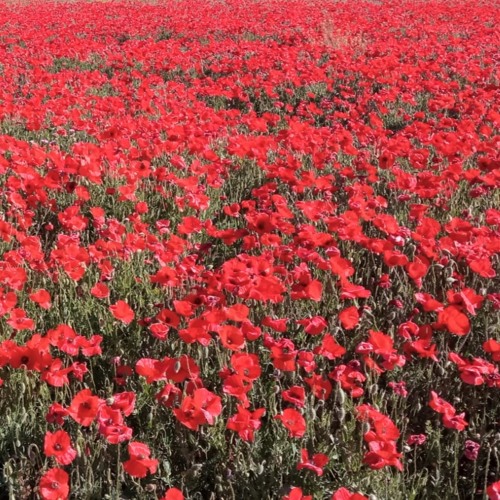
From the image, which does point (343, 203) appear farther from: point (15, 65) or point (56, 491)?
point (15, 65)

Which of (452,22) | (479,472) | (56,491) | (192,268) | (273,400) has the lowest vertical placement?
(479,472)

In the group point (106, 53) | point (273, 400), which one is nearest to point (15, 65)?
point (106, 53)

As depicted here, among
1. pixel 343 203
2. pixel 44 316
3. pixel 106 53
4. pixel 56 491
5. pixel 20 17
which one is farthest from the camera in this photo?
pixel 20 17

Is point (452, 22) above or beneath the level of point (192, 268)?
above

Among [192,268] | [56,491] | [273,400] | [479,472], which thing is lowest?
[479,472]

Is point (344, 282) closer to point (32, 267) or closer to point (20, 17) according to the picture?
point (32, 267)

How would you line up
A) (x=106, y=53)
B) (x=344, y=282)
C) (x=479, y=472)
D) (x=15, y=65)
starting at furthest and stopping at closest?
(x=106, y=53) → (x=15, y=65) → (x=344, y=282) → (x=479, y=472)

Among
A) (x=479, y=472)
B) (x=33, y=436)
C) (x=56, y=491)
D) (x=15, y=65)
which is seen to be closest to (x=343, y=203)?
(x=479, y=472)

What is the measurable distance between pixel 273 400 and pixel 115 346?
0.90 meters

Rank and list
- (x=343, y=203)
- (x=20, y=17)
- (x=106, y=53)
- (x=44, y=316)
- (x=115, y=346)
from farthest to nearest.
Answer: (x=20, y=17) → (x=106, y=53) → (x=343, y=203) → (x=44, y=316) → (x=115, y=346)

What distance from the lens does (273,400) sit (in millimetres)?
2508

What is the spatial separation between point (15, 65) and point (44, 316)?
8.36m

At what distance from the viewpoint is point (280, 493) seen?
1.99 m

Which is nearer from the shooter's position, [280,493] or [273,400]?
[280,493]
